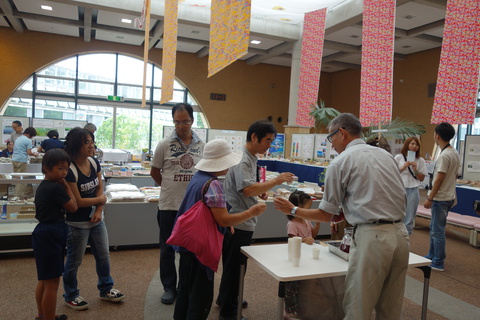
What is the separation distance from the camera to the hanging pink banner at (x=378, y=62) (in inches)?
258

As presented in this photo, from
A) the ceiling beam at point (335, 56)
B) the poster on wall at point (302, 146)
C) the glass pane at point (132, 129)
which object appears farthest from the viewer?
the glass pane at point (132, 129)

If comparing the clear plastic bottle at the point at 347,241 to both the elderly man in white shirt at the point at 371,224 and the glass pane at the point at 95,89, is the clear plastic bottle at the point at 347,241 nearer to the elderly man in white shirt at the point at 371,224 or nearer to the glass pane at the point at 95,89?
the elderly man in white shirt at the point at 371,224

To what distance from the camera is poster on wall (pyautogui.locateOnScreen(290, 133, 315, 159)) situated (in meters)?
10.6

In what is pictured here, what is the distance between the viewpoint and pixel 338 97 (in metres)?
19.1

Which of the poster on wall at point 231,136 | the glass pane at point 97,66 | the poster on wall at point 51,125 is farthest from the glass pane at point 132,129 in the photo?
the poster on wall at point 231,136

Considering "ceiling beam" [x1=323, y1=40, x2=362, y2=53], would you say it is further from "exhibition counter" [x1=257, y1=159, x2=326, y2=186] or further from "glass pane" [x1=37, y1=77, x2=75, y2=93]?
"glass pane" [x1=37, y1=77, x2=75, y2=93]

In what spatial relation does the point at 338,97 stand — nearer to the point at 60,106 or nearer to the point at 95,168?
the point at 60,106

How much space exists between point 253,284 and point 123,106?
1362 cm

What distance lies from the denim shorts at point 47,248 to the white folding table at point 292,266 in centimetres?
125

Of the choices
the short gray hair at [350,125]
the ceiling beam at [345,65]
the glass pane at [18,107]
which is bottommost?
the short gray hair at [350,125]

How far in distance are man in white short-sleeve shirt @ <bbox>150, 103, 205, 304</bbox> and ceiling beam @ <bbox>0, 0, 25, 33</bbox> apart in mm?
11023

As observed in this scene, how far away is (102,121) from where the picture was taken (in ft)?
51.0

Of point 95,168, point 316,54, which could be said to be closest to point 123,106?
point 316,54

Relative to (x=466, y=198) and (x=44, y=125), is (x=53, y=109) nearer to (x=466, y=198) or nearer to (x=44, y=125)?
(x=44, y=125)
